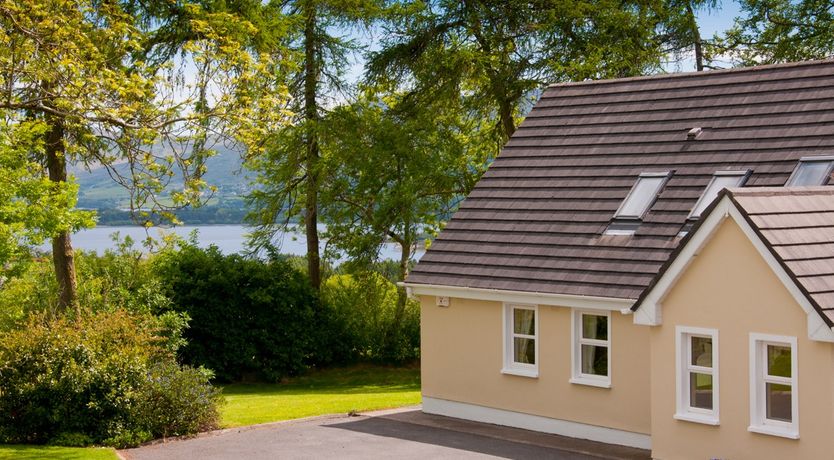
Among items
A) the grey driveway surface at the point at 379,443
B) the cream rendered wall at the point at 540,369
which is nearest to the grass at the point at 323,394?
the grey driveway surface at the point at 379,443

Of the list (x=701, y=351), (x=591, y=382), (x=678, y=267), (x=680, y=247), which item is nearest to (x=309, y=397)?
(x=591, y=382)

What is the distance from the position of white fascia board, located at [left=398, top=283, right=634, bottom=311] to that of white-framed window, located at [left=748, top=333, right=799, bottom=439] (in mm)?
3025

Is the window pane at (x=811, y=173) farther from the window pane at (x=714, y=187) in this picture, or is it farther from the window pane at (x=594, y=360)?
the window pane at (x=594, y=360)

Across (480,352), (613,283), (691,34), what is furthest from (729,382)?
(691,34)

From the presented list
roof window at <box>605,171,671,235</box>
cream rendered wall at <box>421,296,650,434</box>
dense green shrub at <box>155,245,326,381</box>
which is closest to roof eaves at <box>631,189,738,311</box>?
cream rendered wall at <box>421,296,650,434</box>

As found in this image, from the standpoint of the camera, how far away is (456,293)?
21.6 meters

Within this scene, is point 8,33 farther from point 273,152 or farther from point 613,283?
point 273,152

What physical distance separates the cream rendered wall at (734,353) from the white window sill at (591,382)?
2.11 m

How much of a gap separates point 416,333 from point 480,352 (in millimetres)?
14291

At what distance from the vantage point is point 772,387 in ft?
51.5

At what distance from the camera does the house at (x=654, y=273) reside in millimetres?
15516

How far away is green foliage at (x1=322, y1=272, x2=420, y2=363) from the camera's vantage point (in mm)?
34875

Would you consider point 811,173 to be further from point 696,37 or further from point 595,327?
point 696,37

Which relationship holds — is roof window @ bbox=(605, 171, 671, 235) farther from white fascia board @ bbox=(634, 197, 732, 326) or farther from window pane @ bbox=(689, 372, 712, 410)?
window pane @ bbox=(689, 372, 712, 410)
